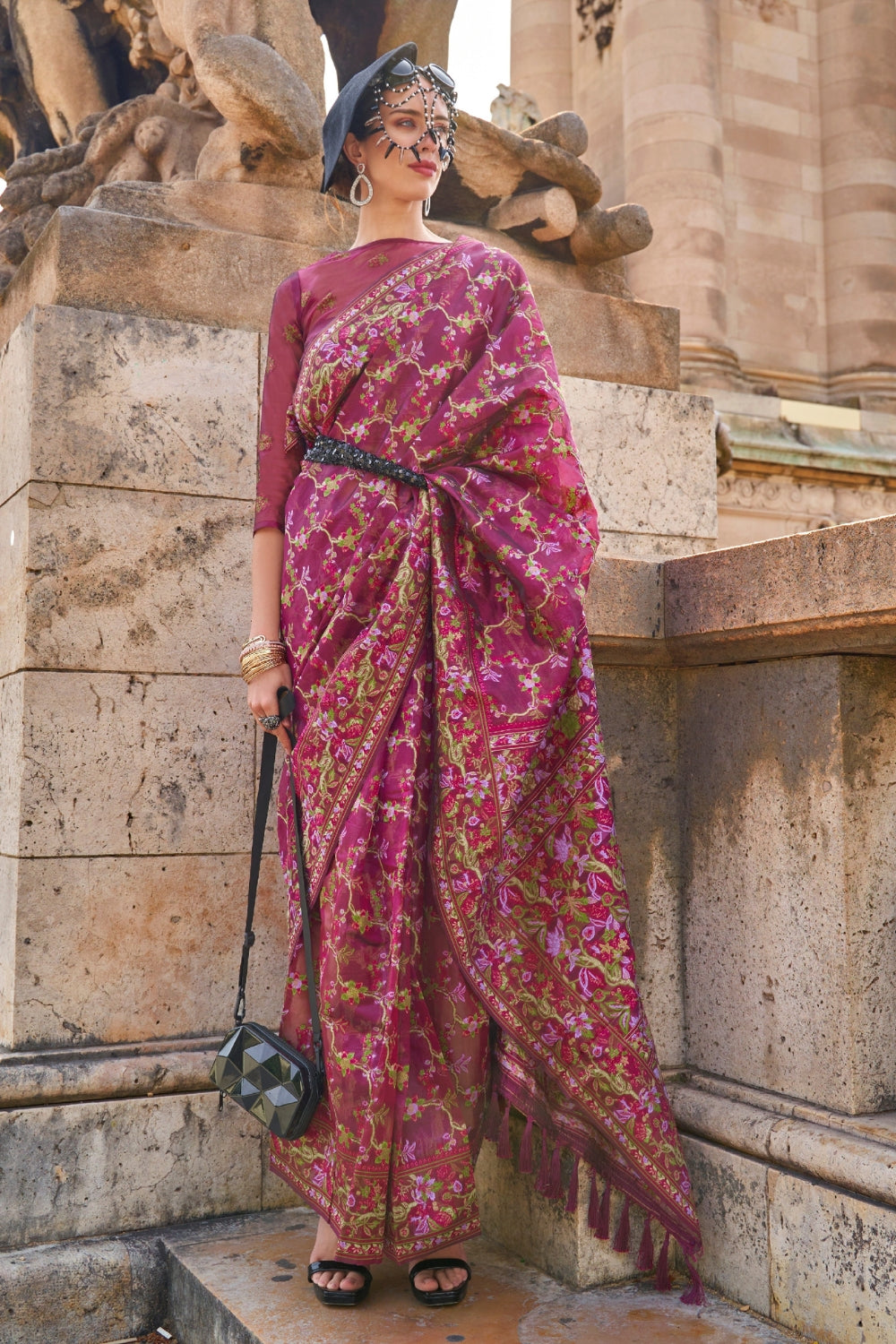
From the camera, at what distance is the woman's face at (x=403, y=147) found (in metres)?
2.48

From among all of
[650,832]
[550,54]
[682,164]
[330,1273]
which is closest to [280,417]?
[650,832]

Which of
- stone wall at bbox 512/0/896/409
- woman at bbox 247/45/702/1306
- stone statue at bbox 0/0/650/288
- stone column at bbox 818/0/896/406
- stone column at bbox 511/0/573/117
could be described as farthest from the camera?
stone column at bbox 511/0/573/117

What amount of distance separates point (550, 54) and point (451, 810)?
13.8 meters

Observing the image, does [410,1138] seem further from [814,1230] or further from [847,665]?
[847,665]

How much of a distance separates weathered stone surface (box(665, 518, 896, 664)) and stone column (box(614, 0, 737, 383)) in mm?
9522

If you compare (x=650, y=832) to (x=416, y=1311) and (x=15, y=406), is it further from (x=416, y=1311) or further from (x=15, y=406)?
(x=15, y=406)

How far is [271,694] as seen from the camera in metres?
2.44

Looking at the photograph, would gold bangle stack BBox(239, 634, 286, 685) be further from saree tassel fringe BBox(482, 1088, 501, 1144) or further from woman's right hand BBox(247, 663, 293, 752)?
saree tassel fringe BBox(482, 1088, 501, 1144)

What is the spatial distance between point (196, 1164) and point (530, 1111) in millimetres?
963

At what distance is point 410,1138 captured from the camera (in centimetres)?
221

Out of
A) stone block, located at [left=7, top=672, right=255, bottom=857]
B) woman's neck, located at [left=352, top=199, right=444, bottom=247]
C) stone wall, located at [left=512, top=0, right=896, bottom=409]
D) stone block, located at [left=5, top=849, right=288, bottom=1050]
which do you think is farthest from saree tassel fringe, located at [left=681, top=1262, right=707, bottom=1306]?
stone wall, located at [left=512, top=0, right=896, bottom=409]

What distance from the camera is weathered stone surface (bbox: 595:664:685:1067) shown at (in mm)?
2633

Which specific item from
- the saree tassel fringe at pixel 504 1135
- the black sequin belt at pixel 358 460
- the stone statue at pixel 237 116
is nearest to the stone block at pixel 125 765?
the black sequin belt at pixel 358 460

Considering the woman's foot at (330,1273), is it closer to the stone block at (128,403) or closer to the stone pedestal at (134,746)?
the stone pedestal at (134,746)
